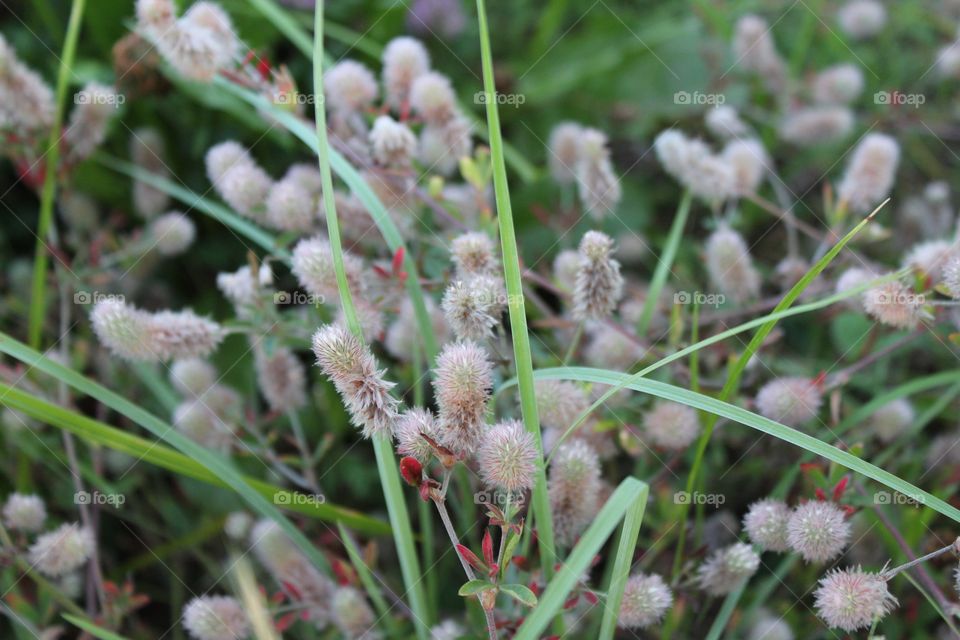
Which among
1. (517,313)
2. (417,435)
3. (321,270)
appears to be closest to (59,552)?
(321,270)

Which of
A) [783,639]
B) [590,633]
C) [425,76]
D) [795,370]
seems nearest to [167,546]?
[590,633]

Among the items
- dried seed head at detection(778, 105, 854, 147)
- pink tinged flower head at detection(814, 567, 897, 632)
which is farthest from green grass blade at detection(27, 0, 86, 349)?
dried seed head at detection(778, 105, 854, 147)

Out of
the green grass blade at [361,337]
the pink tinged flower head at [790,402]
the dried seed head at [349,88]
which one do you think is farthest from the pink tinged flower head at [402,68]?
the pink tinged flower head at [790,402]

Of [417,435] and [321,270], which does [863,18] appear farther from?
[417,435]

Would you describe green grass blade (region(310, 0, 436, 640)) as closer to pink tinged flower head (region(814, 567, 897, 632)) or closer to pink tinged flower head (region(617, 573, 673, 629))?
pink tinged flower head (region(617, 573, 673, 629))

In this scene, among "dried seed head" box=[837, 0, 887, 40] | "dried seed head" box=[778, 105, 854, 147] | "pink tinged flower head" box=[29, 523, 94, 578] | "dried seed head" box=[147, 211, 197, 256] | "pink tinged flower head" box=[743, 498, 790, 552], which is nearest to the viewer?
"pink tinged flower head" box=[743, 498, 790, 552]

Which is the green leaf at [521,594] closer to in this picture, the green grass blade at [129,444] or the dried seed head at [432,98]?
the green grass blade at [129,444]
